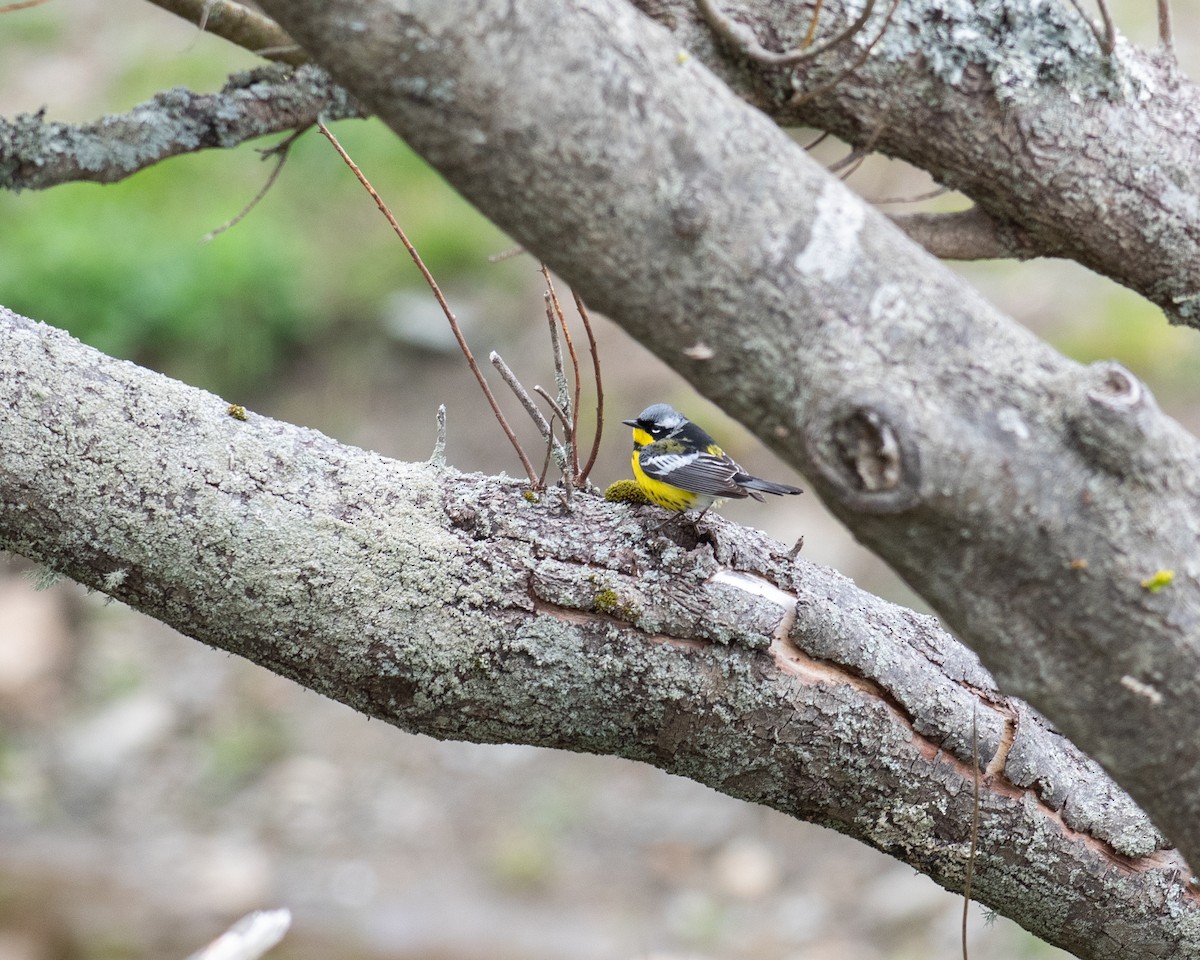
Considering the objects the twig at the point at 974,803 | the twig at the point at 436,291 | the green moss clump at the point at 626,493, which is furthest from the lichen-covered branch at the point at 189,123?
the twig at the point at 974,803

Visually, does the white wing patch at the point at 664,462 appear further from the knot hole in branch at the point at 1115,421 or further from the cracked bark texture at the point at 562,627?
the knot hole in branch at the point at 1115,421

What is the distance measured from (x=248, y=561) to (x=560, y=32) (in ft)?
3.67

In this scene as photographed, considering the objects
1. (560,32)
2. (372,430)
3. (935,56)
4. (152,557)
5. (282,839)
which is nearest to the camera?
(560,32)

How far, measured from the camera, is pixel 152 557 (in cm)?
211

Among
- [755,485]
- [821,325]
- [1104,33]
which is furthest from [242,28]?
[821,325]

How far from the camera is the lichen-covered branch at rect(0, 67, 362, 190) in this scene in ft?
9.45

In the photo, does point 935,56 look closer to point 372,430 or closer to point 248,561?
point 248,561

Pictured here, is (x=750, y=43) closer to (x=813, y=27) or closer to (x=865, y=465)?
(x=813, y=27)

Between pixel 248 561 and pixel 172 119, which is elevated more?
pixel 172 119

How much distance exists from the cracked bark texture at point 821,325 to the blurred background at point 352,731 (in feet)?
14.1

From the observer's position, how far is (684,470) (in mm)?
3006

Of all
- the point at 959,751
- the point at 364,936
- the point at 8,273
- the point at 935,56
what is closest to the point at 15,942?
the point at 364,936

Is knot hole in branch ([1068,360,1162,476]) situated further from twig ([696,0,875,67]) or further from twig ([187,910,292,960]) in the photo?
twig ([187,910,292,960])

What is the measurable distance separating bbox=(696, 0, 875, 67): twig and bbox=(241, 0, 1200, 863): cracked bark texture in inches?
27.6
